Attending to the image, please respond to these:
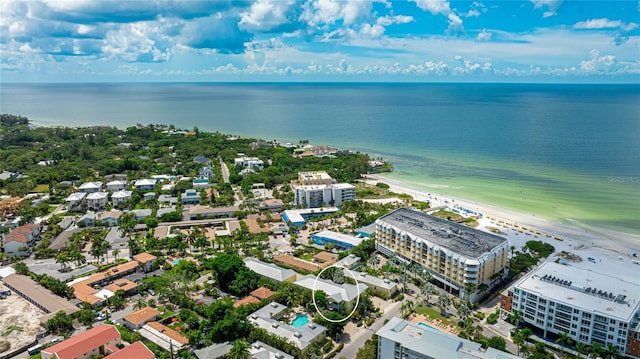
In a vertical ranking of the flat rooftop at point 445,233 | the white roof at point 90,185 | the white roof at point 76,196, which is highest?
the flat rooftop at point 445,233

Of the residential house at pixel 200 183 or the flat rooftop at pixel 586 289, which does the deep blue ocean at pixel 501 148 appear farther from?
the residential house at pixel 200 183

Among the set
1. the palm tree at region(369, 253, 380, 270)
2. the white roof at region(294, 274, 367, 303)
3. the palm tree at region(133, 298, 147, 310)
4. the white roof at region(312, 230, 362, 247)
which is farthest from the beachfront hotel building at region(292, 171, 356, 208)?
the palm tree at region(133, 298, 147, 310)

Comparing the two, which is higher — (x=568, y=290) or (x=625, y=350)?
(x=568, y=290)

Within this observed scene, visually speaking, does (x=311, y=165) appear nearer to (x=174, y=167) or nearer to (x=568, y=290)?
(x=174, y=167)

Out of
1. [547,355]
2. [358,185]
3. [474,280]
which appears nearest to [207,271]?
[474,280]

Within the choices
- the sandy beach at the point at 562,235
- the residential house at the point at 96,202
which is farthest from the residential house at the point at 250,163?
the sandy beach at the point at 562,235

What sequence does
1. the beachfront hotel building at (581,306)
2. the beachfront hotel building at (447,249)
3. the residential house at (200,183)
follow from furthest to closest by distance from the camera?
the residential house at (200,183) < the beachfront hotel building at (447,249) < the beachfront hotel building at (581,306)

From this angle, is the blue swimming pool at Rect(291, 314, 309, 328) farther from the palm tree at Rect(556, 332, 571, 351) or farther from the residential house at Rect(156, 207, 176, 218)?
the residential house at Rect(156, 207, 176, 218)
